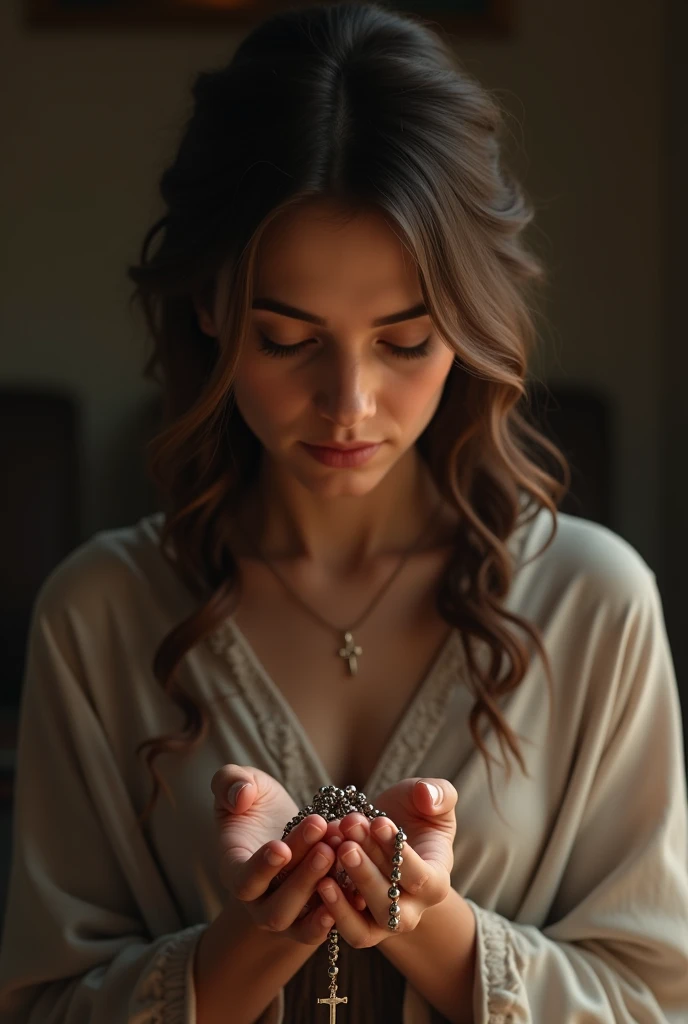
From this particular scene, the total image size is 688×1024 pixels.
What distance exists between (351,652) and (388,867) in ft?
1.36

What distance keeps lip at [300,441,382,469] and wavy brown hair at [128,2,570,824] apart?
106 millimetres

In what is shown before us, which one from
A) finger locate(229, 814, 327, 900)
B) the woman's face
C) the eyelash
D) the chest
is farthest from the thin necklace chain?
finger locate(229, 814, 327, 900)

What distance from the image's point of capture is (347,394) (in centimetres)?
117

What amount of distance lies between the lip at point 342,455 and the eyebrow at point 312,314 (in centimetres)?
13

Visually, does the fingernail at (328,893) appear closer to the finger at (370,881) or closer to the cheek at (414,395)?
the finger at (370,881)

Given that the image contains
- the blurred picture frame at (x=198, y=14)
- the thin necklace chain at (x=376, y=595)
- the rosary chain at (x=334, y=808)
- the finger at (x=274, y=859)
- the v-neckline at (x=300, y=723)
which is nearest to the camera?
the finger at (x=274, y=859)

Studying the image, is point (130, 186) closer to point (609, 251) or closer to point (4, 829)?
point (609, 251)

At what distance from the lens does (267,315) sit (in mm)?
1186

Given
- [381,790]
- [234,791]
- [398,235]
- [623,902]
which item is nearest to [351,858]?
[234,791]

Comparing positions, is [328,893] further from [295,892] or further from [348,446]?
[348,446]

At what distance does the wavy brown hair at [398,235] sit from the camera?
1183 mm

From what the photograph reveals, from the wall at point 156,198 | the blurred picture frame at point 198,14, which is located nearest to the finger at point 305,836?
the wall at point 156,198

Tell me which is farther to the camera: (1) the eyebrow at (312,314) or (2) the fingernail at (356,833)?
(1) the eyebrow at (312,314)

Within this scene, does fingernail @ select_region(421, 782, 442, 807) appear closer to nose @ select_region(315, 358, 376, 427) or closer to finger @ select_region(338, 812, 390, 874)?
finger @ select_region(338, 812, 390, 874)
